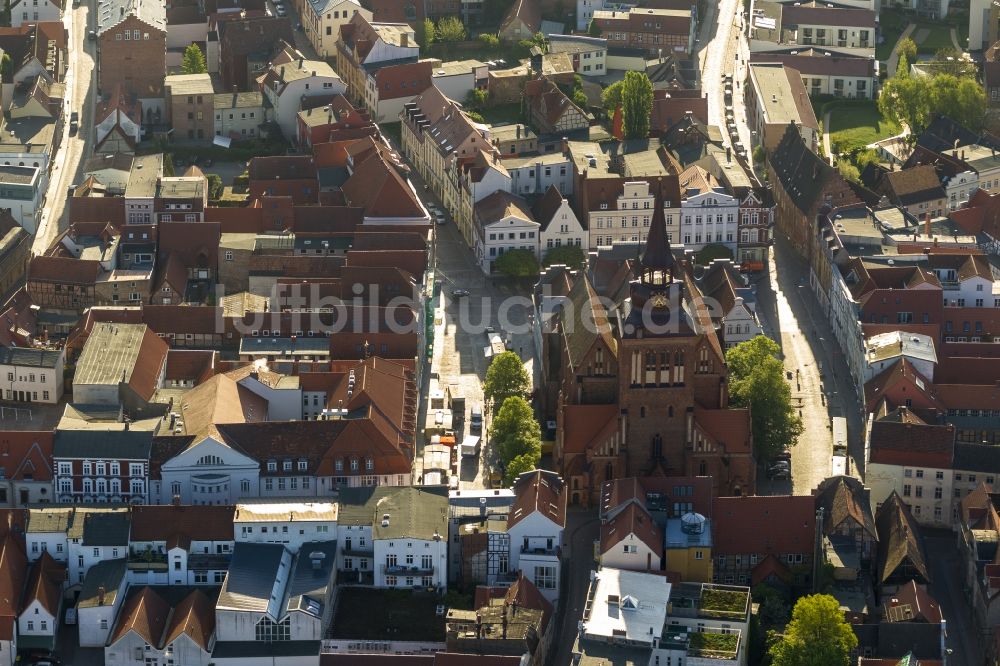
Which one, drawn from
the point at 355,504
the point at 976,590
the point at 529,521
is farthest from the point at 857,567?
the point at 355,504

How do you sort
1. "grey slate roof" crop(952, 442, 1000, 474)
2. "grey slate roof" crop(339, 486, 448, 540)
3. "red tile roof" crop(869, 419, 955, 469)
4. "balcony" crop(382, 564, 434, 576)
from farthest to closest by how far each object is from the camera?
1. "red tile roof" crop(869, 419, 955, 469)
2. "grey slate roof" crop(952, 442, 1000, 474)
3. "balcony" crop(382, 564, 434, 576)
4. "grey slate roof" crop(339, 486, 448, 540)

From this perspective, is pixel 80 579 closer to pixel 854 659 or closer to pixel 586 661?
pixel 586 661

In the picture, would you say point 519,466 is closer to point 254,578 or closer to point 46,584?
point 254,578

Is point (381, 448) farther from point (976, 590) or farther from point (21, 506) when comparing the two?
point (976, 590)

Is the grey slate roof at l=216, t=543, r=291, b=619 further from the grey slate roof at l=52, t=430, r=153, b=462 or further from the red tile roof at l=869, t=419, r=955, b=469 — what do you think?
the red tile roof at l=869, t=419, r=955, b=469

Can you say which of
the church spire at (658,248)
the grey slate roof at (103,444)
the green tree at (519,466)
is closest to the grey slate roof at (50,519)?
the grey slate roof at (103,444)

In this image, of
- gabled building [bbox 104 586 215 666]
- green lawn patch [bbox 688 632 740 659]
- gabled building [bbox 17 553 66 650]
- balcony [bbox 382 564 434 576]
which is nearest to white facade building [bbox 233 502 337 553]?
balcony [bbox 382 564 434 576]

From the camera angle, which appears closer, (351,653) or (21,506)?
(351,653)
